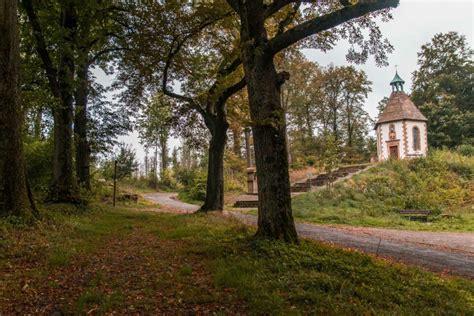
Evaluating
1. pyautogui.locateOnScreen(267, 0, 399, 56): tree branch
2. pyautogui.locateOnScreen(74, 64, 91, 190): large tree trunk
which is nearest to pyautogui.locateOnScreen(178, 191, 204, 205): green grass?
pyautogui.locateOnScreen(74, 64, 91, 190): large tree trunk

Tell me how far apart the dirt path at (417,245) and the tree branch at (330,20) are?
505 cm

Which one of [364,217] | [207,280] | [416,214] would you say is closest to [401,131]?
[416,214]

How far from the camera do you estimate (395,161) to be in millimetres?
27359

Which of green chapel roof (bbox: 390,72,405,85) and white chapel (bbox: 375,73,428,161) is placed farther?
green chapel roof (bbox: 390,72,405,85)

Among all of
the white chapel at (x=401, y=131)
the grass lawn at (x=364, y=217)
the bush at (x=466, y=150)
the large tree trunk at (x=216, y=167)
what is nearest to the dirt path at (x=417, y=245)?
the grass lawn at (x=364, y=217)

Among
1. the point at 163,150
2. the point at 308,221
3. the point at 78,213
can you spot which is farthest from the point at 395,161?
the point at 163,150

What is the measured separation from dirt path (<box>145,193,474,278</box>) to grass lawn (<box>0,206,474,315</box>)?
212 centimetres

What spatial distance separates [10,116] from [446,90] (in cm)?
4432

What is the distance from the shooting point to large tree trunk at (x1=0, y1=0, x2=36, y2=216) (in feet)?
23.8

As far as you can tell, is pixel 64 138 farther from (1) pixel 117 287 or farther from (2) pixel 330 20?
(2) pixel 330 20

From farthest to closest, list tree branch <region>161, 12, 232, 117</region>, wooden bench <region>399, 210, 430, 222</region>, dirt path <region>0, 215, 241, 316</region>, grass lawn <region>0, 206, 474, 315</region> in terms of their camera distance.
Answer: wooden bench <region>399, 210, 430, 222</region>
tree branch <region>161, 12, 232, 117</region>
grass lawn <region>0, 206, 474, 315</region>
dirt path <region>0, 215, 241, 316</region>

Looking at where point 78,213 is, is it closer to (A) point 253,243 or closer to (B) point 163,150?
(A) point 253,243

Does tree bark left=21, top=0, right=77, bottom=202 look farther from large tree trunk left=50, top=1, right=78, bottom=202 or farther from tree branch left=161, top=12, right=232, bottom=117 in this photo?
tree branch left=161, top=12, right=232, bottom=117

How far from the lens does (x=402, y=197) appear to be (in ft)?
64.1
